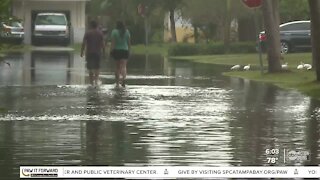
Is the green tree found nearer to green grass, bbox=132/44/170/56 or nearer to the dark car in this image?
the dark car

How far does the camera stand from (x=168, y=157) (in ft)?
31.7

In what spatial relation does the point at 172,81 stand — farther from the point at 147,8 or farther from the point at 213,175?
the point at 213,175

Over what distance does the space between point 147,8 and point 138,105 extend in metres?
14.5

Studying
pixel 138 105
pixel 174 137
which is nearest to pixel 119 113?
pixel 138 105

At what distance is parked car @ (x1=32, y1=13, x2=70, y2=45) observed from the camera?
1545 inches

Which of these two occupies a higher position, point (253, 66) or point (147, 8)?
point (147, 8)

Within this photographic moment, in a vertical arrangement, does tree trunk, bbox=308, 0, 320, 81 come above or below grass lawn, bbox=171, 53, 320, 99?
above

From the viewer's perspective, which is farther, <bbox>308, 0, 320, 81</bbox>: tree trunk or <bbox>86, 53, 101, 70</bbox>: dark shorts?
<bbox>86, 53, 101, 70</bbox>: dark shorts

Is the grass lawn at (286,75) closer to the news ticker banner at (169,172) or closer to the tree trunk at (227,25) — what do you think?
the tree trunk at (227,25)

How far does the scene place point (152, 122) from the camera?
1337 centimetres

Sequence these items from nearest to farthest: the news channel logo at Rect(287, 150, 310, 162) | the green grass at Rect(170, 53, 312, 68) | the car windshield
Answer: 1. the news channel logo at Rect(287, 150, 310, 162)
2. the green grass at Rect(170, 53, 312, 68)
3. the car windshield

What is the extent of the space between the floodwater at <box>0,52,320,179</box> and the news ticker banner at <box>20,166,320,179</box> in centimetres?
52

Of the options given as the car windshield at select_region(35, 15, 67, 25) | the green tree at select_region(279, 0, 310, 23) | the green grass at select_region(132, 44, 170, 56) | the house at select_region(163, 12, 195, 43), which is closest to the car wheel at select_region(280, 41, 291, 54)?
the green grass at select_region(132, 44, 170, 56)

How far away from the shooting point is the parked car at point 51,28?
39.2 metres
